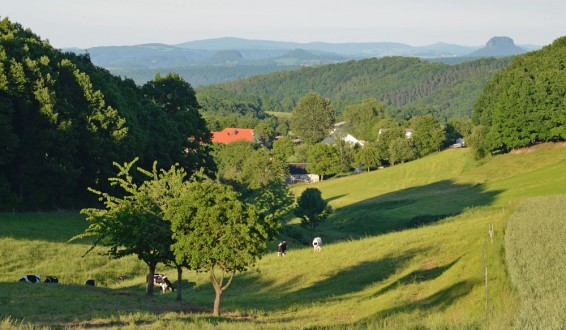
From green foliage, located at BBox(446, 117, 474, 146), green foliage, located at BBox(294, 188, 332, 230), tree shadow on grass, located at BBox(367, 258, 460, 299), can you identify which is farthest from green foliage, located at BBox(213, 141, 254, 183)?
tree shadow on grass, located at BBox(367, 258, 460, 299)

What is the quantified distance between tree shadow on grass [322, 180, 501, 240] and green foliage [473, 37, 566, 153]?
1266 cm

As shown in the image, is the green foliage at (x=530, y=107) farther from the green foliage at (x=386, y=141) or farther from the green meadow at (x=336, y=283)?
the green foliage at (x=386, y=141)

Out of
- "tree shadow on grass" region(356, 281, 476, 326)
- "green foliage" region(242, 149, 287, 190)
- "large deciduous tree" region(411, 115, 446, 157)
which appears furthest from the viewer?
"large deciduous tree" region(411, 115, 446, 157)

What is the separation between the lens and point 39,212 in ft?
221

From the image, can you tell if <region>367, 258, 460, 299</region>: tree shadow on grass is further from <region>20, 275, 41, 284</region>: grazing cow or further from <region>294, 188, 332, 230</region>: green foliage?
<region>294, 188, 332, 230</region>: green foliage

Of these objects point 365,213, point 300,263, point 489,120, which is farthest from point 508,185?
point 300,263

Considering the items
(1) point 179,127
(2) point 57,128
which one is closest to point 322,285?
(2) point 57,128

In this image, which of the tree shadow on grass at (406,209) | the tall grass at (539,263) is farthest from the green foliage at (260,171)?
the tall grass at (539,263)

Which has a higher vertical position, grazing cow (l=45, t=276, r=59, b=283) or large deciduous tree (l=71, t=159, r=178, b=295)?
large deciduous tree (l=71, t=159, r=178, b=295)

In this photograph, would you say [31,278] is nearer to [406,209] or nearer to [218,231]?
[218,231]

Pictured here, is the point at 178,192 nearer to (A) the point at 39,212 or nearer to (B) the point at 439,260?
(B) the point at 439,260

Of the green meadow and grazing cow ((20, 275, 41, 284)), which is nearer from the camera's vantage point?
the green meadow

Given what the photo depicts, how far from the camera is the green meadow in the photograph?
87.9 feet

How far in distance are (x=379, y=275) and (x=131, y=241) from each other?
1449 centimetres
